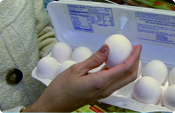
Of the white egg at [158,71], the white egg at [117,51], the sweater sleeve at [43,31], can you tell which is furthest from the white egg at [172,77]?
the sweater sleeve at [43,31]

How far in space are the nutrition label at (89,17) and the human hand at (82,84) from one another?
0.30m

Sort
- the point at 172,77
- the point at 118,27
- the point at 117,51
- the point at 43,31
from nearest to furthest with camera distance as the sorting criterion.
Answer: the point at 117,51, the point at 172,77, the point at 118,27, the point at 43,31

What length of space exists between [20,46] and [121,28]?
1.60ft

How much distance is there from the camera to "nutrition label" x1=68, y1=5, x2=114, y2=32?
875 mm

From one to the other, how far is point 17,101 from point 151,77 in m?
0.62

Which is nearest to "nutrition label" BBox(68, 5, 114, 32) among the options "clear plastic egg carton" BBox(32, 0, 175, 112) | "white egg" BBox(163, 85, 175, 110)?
"clear plastic egg carton" BBox(32, 0, 175, 112)

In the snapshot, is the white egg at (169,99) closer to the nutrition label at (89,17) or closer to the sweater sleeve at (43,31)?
the nutrition label at (89,17)

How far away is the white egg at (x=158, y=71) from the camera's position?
79cm

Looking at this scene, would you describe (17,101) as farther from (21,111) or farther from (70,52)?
(70,52)

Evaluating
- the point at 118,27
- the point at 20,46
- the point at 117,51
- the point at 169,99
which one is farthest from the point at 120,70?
the point at 20,46

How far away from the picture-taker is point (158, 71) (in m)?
0.79

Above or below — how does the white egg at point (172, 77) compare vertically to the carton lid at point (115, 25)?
below

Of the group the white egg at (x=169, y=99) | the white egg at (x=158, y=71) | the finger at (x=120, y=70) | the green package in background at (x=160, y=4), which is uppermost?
the green package in background at (x=160, y=4)

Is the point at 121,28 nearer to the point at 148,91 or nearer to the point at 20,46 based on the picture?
the point at 148,91
